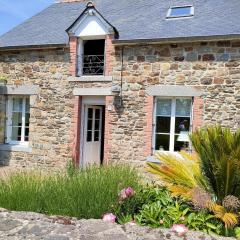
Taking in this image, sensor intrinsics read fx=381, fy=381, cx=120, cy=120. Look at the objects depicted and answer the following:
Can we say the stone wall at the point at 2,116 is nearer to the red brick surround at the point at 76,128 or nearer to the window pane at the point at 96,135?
the red brick surround at the point at 76,128

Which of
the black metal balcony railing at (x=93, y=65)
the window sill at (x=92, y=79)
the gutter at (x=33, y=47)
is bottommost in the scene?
the window sill at (x=92, y=79)

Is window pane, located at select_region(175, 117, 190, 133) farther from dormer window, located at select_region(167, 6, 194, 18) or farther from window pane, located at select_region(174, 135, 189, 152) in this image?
dormer window, located at select_region(167, 6, 194, 18)

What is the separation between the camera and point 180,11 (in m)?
12.2

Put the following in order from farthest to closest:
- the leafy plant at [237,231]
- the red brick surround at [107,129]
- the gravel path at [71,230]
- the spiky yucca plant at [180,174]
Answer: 1. the red brick surround at [107,129]
2. the spiky yucca plant at [180,174]
3. the leafy plant at [237,231]
4. the gravel path at [71,230]

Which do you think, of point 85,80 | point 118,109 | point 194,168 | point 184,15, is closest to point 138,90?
point 118,109

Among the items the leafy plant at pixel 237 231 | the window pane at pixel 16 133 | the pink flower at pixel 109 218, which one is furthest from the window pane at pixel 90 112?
the leafy plant at pixel 237 231

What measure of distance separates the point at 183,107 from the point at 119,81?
82.8 inches

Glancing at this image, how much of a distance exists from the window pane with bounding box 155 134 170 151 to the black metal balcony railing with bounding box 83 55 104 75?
289cm

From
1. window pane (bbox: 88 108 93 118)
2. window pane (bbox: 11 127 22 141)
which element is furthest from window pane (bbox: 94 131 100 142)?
window pane (bbox: 11 127 22 141)

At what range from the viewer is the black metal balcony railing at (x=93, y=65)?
12180 millimetres

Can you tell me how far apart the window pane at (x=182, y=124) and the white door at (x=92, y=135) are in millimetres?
3093

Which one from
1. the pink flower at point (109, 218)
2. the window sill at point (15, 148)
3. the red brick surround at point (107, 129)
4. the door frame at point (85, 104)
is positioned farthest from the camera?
the window sill at point (15, 148)

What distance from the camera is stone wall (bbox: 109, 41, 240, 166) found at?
10.2 metres

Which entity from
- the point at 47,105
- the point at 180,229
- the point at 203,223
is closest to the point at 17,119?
the point at 47,105
